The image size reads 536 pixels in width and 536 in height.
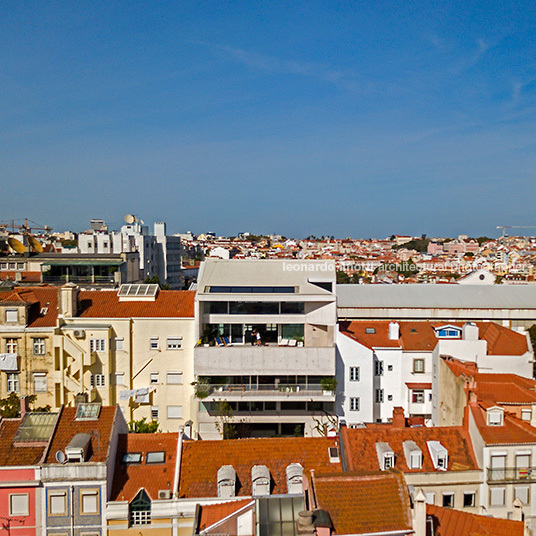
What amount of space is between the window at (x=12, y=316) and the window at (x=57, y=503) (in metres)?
17.0

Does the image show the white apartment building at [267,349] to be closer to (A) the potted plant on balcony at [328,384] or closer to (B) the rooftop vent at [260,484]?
(A) the potted plant on balcony at [328,384]

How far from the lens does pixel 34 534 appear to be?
76.3 ft

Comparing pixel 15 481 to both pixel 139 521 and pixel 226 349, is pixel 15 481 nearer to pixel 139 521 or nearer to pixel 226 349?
pixel 139 521

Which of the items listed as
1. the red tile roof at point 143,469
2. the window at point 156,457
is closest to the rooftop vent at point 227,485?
the red tile roof at point 143,469

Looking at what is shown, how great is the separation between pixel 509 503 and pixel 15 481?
20.6 meters

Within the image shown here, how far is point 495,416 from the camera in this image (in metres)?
26.8

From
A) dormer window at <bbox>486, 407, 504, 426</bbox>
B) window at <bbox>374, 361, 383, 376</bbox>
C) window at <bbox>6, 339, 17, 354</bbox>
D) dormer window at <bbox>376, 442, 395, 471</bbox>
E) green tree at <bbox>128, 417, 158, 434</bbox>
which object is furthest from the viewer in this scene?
window at <bbox>374, 361, 383, 376</bbox>

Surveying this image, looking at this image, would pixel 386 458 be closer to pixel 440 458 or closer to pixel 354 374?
pixel 440 458

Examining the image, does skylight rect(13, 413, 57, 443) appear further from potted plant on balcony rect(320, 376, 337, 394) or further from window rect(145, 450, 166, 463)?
potted plant on balcony rect(320, 376, 337, 394)

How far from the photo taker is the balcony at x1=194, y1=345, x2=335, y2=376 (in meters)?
35.4

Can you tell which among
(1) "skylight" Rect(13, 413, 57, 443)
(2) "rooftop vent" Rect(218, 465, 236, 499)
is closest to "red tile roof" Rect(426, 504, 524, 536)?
(2) "rooftop vent" Rect(218, 465, 236, 499)

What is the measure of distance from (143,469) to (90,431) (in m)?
2.75

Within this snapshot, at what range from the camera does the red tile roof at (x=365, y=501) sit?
1989 cm

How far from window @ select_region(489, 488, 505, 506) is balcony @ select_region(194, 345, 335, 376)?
475 inches
